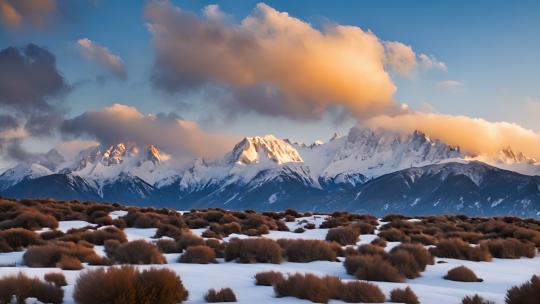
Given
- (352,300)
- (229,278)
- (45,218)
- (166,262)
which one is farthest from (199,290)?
(45,218)

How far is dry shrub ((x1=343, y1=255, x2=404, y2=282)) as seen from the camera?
46.1 ft

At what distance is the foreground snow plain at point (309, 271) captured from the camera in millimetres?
11406

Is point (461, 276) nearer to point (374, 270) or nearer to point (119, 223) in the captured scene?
point (374, 270)

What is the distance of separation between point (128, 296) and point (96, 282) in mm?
649

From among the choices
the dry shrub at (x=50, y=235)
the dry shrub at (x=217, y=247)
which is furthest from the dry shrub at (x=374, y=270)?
the dry shrub at (x=50, y=235)

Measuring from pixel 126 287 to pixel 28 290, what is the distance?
2189mm

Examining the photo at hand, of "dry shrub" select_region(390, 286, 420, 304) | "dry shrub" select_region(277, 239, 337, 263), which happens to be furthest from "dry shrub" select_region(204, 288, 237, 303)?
"dry shrub" select_region(277, 239, 337, 263)

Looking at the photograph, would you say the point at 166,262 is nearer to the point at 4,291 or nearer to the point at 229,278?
the point at 229,278

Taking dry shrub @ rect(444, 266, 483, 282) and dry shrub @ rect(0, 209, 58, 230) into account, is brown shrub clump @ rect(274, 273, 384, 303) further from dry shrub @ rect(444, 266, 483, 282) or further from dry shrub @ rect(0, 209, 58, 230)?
dry shrub @ rect(0, 209, 58, 230)

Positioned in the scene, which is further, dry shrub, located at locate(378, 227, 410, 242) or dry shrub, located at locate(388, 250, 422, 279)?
dry shrub, located at locate(378, 227, 410, 242)

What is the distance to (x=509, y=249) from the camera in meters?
21.3

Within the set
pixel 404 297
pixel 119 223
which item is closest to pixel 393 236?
pixel 119 223

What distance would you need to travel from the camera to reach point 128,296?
815 cm

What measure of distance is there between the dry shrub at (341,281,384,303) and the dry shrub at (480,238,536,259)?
11914 millimetres
